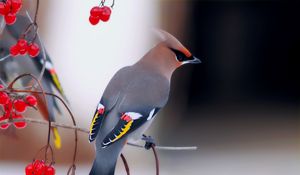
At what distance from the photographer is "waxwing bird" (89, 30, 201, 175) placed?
1.04 metres

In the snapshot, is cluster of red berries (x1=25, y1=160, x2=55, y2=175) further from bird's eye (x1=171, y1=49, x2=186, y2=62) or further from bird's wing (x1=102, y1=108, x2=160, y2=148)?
bird's eye (x1=171, y1=49, x2=186, y2=62)

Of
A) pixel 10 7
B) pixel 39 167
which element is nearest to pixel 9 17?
pixel 10 7

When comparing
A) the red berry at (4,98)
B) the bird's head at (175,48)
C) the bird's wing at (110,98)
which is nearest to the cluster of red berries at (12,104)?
the red berry at (4,98)

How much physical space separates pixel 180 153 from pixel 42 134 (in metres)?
1.40

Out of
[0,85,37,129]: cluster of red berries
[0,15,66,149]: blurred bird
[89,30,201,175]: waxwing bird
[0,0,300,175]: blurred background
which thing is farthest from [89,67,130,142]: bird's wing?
[0,0,300,175]: blurred background

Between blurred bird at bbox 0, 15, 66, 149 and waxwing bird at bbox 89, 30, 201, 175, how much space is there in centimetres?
22

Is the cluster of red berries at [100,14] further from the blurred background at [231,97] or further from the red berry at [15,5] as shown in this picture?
the blurred background at [231,97]

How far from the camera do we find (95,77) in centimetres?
161

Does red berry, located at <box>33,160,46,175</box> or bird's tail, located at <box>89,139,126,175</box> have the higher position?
bird's tail, located at <box>89,139,126,175</box>

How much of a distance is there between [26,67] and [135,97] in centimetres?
40

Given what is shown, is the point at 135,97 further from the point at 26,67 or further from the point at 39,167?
the point at 26,67

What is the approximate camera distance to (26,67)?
4.60 ft

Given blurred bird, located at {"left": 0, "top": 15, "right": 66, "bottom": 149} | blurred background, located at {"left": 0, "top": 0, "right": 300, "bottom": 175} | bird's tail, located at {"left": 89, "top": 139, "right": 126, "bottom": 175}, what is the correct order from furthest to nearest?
blurred background, located at {"left": 0, "top": 0, "right": 300, "bottom": 175} → blurred bird, located at {"left": 0, "top": 15, "right": 66, "bottom": 149} → bird's tail, located at {"left": 89, "top": 139, "right": 126, "bottom": 175}

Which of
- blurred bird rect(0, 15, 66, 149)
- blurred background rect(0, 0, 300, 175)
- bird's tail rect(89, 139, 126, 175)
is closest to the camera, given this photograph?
bird's tail rect(89, 139, 126, 175)
